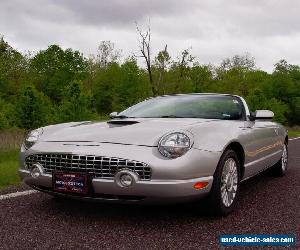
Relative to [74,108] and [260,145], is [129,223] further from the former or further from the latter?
[74,108]

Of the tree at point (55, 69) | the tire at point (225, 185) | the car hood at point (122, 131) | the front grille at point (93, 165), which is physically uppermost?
the tree at point (55, 69)

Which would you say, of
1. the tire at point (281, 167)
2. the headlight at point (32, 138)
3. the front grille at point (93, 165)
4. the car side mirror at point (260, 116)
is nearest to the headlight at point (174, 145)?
the front grille at point (93, 165)

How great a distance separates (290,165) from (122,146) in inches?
205

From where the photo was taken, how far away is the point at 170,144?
11.9 feet

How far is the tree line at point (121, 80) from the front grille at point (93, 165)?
28.8 m

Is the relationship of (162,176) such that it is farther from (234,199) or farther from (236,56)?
(236,56)

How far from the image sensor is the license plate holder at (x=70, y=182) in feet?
11.8

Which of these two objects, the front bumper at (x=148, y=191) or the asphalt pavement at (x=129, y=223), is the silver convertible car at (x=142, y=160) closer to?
the front bumper at (x=148, y=191)

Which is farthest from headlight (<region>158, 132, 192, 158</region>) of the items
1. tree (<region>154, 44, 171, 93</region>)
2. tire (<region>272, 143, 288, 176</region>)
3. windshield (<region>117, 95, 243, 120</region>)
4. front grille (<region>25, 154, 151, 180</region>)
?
tree (<region>154, 44, 171, 93</region>)

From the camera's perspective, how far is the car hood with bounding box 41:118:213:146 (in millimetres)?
3773

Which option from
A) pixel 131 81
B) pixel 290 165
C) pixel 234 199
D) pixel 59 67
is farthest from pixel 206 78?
pixel 234 199

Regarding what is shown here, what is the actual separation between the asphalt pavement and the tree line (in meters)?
28.5

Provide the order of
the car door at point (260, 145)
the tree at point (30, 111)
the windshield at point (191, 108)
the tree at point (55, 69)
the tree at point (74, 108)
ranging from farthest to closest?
the tree at point (55, 69)
the tree at point (30, 111)
the tree at point (74, 108)
the windshield at point (191, 108)
the car door at point (260, 145)

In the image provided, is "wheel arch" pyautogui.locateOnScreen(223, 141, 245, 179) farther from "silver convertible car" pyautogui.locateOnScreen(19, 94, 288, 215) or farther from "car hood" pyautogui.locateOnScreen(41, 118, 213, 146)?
"car hood" pyautogui.locateOnScreen(41, 118, 213, 146)
